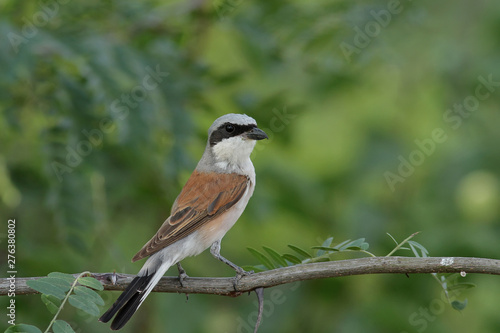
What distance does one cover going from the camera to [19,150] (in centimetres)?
490

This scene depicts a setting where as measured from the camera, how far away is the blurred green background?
4.18 m

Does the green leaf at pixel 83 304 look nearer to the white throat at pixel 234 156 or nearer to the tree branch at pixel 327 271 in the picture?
the tree branch at pixel 327 271

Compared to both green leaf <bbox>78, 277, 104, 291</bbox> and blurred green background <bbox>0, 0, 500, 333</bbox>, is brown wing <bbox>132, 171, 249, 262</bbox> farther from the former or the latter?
green leaf <bbox>78, 277, 104, 291</bbox>

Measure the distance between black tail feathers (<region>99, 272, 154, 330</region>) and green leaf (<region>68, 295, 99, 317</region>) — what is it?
1.13 feet

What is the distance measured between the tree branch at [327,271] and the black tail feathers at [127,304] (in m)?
0.04

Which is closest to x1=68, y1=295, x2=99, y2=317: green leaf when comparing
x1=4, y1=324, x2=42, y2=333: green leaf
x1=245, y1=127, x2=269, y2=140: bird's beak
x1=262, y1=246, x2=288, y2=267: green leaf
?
x1=4, y1=324, x2=42, y2=333: green leaf

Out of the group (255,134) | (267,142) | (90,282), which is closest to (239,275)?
(90,282)

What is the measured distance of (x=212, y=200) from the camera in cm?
387

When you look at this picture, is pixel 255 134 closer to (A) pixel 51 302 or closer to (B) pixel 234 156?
(B) pixel 234 156

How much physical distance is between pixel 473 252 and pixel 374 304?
0.76 metres

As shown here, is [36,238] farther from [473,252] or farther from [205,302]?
[473,252]

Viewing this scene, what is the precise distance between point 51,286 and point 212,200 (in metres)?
1.38

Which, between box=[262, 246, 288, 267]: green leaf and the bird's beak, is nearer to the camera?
box=[262, 246, 288, 267]: green leaf

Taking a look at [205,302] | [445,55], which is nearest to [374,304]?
[205,302]
